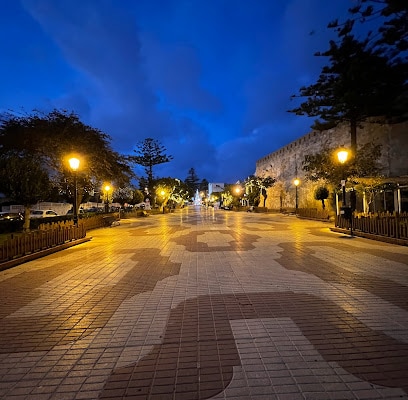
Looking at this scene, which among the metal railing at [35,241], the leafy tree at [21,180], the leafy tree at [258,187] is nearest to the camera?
the metal railing at [35,241]

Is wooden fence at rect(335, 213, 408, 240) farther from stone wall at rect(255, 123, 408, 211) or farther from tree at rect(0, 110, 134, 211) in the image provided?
tree at rect(0, 110, 134, 211)

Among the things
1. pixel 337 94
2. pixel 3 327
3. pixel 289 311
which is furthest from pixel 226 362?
pixel 337 94

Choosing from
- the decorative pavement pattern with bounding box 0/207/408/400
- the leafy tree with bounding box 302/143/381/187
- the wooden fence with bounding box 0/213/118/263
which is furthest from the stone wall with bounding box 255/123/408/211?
the wooden fence with bounding box 0/213/118/263

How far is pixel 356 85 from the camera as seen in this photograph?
20.6 metres

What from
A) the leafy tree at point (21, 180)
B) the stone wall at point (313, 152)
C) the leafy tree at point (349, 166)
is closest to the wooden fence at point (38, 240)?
the leafy tree at point (21, 180)

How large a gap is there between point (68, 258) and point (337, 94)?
20779mm

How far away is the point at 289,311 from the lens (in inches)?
191

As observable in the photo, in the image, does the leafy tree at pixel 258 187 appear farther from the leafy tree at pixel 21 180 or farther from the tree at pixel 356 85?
the leafy tree at pixel 21 180

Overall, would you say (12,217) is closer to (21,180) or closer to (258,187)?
(21,180)

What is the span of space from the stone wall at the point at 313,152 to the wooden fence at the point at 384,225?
12.4m

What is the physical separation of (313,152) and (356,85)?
1733 cm

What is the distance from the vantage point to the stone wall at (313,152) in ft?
80.8

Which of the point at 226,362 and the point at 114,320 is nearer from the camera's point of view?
the point at 226,362

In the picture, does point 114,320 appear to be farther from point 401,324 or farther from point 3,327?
point 401,324
